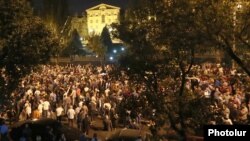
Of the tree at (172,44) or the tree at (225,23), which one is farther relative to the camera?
the tree at (172,44)

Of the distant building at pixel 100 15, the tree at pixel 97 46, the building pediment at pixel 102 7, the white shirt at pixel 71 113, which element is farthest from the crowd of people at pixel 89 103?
the building pediment at pixel 102 7

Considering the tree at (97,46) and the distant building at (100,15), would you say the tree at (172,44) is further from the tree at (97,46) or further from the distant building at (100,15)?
the distant building at (100,15)

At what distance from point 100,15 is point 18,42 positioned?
119602 millimetres

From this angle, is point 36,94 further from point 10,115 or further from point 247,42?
point 247,42

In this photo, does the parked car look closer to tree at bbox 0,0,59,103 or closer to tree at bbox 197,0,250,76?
tree at bbox 0,0,59,103

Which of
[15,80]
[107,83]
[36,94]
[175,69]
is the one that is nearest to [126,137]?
[15,80]

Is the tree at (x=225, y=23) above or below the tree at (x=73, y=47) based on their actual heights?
above

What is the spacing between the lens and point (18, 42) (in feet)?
47.9

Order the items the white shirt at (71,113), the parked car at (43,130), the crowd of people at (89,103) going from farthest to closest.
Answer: the white shirt at (71,113), the crowd of people at (89,103), the parked car at (43,130)

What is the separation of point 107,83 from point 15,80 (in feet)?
59.4

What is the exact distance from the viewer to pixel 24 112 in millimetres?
22484

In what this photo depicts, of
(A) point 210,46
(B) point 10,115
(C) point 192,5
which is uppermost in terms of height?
(C) point 192,5

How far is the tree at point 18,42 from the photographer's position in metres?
14.5

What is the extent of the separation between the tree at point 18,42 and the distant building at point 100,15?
115 meters
